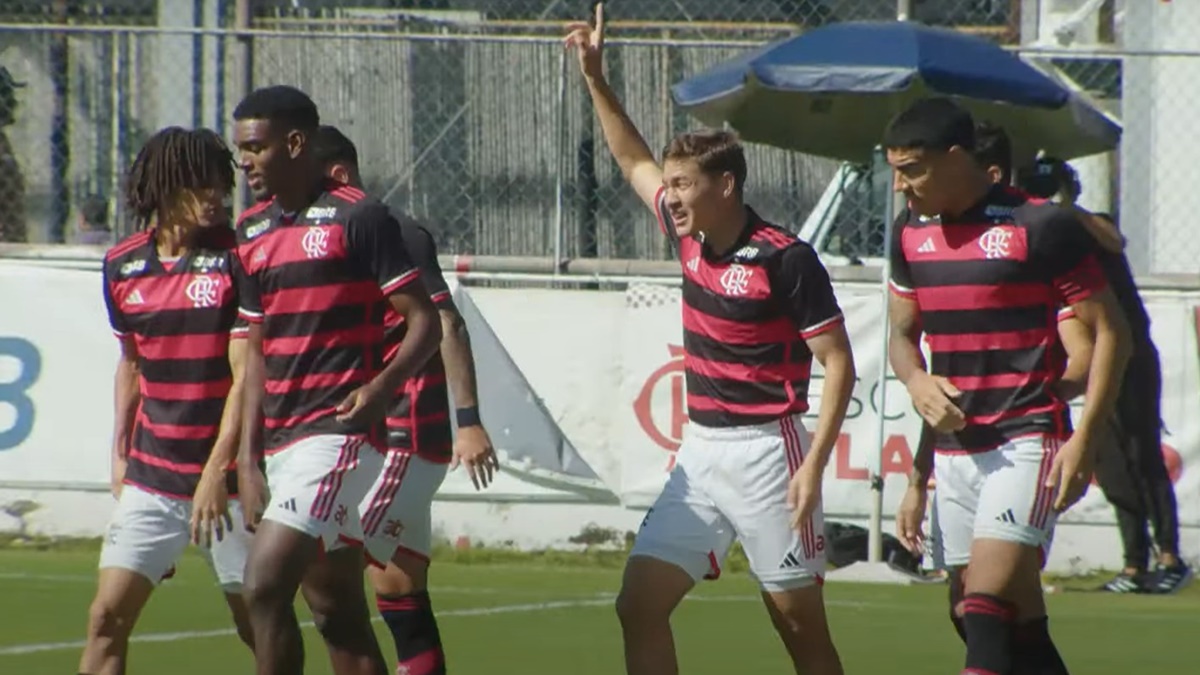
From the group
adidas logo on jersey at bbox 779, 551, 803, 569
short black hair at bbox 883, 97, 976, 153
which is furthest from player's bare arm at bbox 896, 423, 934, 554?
short black hair at bbox 883, 97, 976, 153

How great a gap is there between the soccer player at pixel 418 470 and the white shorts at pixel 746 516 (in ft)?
3.71

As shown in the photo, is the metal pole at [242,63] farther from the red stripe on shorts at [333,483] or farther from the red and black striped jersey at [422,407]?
the red stripe on shorts at [333,483]

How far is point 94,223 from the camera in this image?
14852 millimetres

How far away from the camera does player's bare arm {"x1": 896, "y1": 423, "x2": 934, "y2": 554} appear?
7484 mm

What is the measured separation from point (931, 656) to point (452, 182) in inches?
231

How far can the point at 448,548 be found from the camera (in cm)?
1409

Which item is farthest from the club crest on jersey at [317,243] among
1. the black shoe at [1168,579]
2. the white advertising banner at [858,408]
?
the black shoe at [1168,579]

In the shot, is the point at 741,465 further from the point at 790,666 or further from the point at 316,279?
the point at 790,666

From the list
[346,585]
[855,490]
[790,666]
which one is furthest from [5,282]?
[346,585]

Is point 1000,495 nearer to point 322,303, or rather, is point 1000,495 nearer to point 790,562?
point 790,562

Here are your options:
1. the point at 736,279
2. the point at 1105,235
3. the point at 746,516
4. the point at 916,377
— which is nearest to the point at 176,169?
the point at 736,279

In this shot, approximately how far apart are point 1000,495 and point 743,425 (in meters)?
0.81

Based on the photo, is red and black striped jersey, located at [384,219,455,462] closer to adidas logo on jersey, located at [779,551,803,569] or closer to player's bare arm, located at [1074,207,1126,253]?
adidas logo on jersey, located at [779,551,803,569]

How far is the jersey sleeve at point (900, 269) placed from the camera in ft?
24.4
